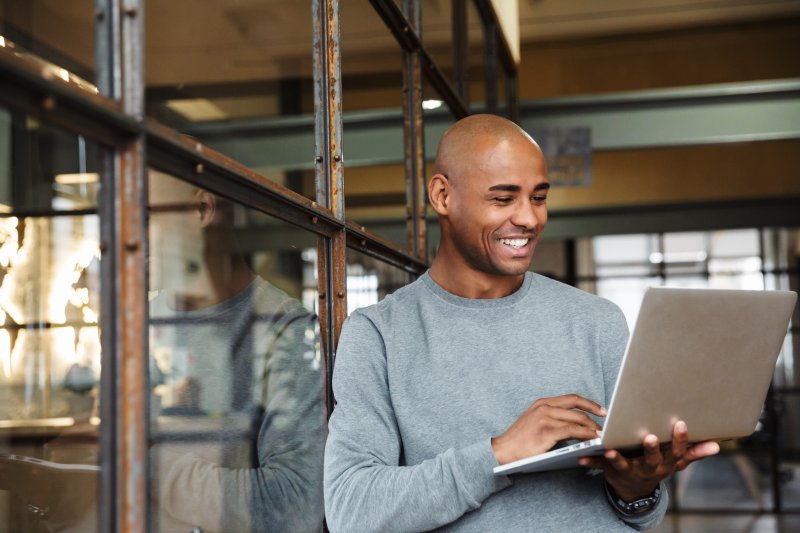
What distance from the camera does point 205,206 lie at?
1.11m

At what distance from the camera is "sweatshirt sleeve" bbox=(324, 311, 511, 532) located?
1.21 meters

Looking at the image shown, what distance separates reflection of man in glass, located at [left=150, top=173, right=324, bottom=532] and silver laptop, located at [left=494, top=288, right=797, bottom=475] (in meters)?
0.34

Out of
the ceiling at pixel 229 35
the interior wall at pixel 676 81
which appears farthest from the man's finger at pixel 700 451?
the interior wall at pixel 676 81

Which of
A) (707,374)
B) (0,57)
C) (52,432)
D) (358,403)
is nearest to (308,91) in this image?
(358,403)

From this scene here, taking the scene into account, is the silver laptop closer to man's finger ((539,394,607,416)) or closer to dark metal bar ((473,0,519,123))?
man's finger ((539,394,607,416))

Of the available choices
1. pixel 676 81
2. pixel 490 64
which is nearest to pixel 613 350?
pixel 490 64

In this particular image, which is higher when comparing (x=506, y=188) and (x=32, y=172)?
(x=32, y=172)

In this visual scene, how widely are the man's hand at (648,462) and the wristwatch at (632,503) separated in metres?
0.01

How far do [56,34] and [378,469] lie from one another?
1.06 meters

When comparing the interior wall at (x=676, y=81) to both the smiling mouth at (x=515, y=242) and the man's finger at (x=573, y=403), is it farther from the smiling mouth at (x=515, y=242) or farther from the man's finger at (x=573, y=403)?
the man's finger at (x=573, y=403)

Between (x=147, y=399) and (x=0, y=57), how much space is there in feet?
1.18

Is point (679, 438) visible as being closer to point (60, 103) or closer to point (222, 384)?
point (222, 384)

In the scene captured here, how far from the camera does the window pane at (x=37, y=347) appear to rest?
200 centimetres

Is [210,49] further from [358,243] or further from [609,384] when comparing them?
[609,384]
